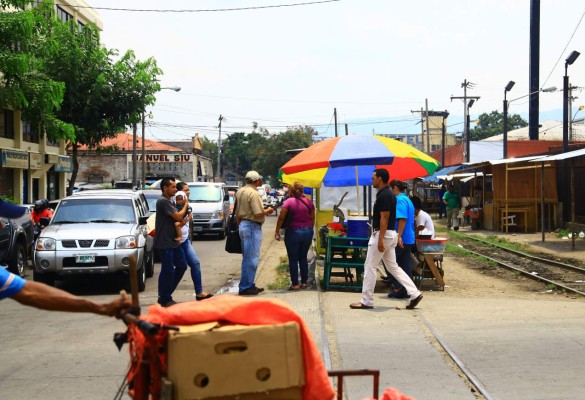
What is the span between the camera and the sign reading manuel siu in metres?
69.1

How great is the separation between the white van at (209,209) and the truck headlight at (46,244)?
502 inches

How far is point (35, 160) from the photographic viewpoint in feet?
112

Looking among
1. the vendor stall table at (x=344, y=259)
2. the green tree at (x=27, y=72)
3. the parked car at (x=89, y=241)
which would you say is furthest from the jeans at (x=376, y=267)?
the green tree at (x=27, y=72)

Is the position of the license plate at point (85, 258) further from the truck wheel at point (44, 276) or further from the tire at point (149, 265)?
the tire at point (149, 265)

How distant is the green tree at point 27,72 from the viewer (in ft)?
59.9

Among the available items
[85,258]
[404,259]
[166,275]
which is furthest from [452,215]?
[166,275]

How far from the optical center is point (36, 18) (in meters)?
20.2

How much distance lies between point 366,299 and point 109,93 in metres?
20.6

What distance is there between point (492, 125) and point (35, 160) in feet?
314

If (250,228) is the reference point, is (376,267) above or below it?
below

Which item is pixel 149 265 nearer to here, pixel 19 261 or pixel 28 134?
pixel 19 261

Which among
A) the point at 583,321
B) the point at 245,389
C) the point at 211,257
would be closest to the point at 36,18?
the point at 211,257

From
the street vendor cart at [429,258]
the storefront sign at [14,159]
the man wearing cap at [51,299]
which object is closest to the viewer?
the man wearing cap at [51,299]

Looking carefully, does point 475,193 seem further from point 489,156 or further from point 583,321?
point 583,321
